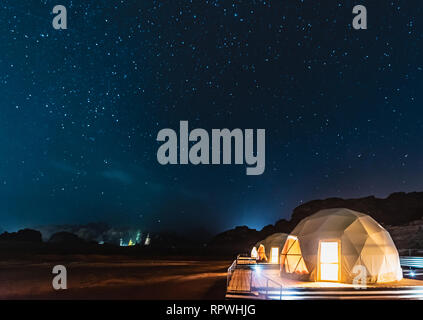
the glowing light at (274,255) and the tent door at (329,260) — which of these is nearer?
the tent door at (329,260)

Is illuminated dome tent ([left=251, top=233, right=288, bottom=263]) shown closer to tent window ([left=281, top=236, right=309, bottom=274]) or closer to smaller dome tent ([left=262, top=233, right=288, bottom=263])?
smaller dome tent ([left=262, top=233, right=288, bottom=263])

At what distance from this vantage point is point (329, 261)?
1292cm

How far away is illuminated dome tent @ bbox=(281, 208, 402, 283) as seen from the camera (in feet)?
40.8

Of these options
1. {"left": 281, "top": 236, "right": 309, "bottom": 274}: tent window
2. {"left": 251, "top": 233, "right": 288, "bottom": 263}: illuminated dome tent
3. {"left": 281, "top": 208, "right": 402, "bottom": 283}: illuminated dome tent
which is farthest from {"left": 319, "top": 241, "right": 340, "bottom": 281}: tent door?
{"left": 251, "top": 233, "right": 288, "bottom": 263}: illuminated dome tent

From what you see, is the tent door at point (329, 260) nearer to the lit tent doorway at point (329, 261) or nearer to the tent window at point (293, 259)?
the lit tent doorway at point (329, 261)

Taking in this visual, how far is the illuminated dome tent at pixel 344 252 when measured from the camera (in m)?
12.4

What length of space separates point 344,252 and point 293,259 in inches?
89.6

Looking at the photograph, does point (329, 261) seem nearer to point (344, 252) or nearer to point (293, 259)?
point (344, 252)

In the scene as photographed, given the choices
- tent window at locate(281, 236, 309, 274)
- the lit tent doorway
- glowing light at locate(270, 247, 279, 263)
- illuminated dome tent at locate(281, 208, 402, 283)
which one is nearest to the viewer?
illuminated dome tent at locate(281, 208, 402, 283)

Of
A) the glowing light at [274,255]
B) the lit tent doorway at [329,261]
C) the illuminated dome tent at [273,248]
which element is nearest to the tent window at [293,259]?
the lit tent doorway at [329,261]
